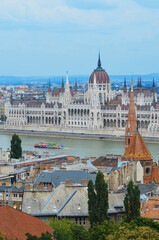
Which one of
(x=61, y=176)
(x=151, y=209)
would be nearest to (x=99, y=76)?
(x=61, y=176)

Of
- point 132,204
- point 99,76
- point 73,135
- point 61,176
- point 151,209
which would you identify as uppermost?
point 99,76

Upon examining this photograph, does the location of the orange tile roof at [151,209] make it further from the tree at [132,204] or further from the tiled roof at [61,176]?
the tiled roof at [61,176]

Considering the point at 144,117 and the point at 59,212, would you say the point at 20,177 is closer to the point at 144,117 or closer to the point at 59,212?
the point at 59,212

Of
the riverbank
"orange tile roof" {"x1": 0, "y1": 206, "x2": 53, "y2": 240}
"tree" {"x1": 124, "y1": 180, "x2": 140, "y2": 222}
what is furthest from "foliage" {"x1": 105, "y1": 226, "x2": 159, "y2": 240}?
the riverbank

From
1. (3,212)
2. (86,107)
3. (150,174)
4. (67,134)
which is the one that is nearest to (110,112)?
(86,107)

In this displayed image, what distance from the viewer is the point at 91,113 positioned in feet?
286

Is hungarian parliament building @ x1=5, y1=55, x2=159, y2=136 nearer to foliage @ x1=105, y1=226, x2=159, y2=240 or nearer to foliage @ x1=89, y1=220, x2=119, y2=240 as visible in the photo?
foliage @ x1=89, y1=220, x2=119, y2=240

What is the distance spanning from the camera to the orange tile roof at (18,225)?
1678 centimetres

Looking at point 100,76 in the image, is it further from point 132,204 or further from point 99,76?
point 132,204

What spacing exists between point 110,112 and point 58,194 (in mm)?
65087

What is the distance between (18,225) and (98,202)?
3912mm

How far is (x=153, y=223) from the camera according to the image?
743 inches

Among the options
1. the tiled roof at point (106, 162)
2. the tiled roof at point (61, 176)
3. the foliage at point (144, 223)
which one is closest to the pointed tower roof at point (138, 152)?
the tiled roof at point (106, 162)

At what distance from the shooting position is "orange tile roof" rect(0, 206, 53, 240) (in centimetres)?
1678
